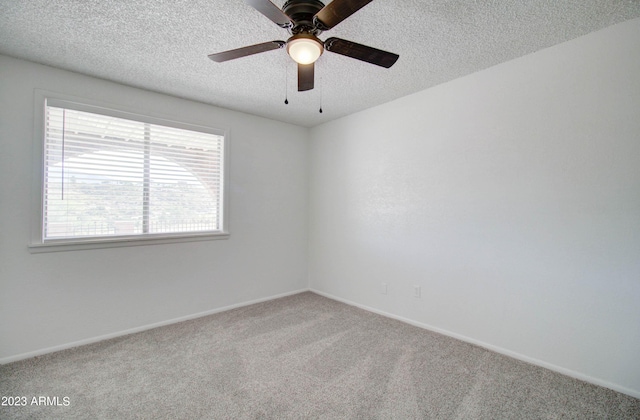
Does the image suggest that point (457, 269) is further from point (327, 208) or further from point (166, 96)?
point (166, 96)

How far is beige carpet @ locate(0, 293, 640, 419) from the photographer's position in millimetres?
1784

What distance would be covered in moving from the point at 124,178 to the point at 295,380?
97.3 inches

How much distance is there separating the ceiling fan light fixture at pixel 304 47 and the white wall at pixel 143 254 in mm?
2108

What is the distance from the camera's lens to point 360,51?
1.70m

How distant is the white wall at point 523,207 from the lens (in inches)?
78.0

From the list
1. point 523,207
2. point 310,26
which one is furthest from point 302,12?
point 523,207

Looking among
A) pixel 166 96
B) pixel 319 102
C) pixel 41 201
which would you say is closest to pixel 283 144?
pixel 319 102

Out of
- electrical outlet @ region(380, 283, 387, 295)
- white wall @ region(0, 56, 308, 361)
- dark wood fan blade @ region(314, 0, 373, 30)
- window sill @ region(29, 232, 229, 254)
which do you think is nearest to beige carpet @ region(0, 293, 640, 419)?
white wall @ region(0, 56, 308, 361)

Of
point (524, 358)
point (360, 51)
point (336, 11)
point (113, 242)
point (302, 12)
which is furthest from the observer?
point (113, 242)

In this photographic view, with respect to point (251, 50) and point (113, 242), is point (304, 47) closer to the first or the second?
point (251, 50)

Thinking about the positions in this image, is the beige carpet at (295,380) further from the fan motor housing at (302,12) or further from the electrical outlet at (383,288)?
the fan motor housing at (302,12)

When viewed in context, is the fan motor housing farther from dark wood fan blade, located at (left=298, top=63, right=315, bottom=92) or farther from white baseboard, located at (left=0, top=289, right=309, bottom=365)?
white baseboard, located at (left=0, top=289, right=309, bottom=365)

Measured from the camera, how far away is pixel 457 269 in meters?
2.79

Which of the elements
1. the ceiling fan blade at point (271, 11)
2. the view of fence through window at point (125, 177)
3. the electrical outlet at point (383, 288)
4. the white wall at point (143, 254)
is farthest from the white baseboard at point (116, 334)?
the ceiling fan blade at point (271, 11)
